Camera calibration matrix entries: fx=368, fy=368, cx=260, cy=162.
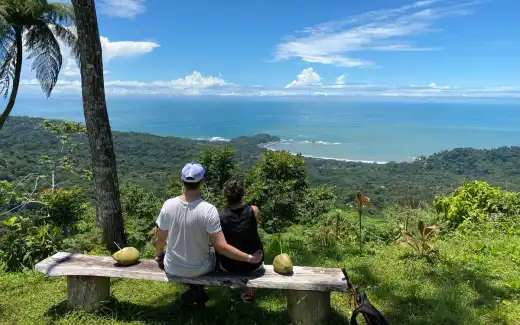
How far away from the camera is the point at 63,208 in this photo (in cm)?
639

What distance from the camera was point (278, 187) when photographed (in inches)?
436

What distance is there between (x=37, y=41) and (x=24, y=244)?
443 inches

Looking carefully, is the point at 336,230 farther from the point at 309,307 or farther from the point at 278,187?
the point at 278,187

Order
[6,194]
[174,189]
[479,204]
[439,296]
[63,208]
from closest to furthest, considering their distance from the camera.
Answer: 1. [439,296]
2. [63,208]
3. [6,194]
4. [479,204]
5. [174,189]

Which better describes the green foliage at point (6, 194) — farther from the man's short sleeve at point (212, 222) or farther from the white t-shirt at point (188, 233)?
the man's short sleeve at point (212, 222)

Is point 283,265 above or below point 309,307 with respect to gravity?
above

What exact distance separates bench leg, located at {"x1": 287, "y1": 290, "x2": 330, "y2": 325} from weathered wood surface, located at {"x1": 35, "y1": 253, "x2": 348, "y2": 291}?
0.17m

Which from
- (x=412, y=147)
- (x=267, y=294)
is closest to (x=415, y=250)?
(x=267, y=294)

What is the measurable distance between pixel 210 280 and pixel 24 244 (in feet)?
11.5

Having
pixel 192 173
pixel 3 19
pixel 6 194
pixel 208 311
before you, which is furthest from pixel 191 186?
pixel 3 19

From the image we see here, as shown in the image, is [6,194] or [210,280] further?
[6,194]

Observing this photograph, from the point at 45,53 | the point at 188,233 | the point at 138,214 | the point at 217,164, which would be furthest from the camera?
the point at 45,53

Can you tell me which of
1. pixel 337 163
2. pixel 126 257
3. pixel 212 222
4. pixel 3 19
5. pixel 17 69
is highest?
pixel 3 19

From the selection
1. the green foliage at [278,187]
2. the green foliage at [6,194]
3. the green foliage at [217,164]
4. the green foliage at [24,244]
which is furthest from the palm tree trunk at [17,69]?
the green foliage at [24,244]
